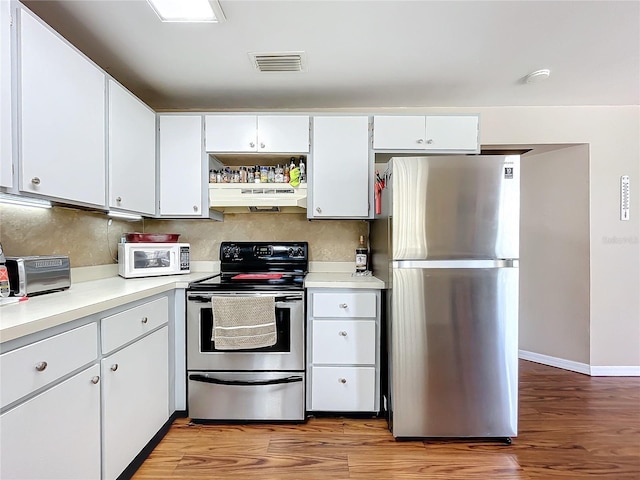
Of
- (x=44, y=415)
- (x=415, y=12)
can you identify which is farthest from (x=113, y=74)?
(x=44, y=415)

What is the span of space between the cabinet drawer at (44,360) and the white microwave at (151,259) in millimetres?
945

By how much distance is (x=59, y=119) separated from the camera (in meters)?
1.50

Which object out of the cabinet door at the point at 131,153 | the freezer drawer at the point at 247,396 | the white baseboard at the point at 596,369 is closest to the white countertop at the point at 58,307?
the cabinet door at the point at 131,153

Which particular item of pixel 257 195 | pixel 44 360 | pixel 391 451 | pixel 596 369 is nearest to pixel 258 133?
pixel 257 195

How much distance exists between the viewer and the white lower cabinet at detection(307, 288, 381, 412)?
2086 millimetres

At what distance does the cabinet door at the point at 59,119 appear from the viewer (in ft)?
4.41

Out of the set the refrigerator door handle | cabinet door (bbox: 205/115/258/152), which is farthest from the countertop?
cabinet door (bbox: 205/115/258/152)

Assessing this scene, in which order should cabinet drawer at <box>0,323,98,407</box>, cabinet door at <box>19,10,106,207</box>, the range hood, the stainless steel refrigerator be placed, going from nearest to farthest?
cabinet drawer at <box>0,323,98,407</box> < cabinet door at <box>19,10,106,207</box> < the stainless steel refrigerator < the range hood

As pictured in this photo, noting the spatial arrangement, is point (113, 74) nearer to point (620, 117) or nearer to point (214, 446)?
point (214, 446)

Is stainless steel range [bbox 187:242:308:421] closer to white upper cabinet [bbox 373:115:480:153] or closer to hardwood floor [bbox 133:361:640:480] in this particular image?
hardwood floor [bbox 133:361:640:480]

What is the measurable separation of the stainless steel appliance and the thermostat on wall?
Result: 4049 mm

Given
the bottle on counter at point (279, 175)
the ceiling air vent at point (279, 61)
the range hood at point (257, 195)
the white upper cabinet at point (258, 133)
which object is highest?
the ceiling air vent at point (279, 61)

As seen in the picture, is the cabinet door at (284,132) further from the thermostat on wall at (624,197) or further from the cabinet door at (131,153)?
the thermostat on wall at (624,197)

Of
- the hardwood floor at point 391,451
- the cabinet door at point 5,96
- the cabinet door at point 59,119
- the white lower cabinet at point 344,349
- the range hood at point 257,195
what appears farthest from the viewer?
the range hood at point 257,195
